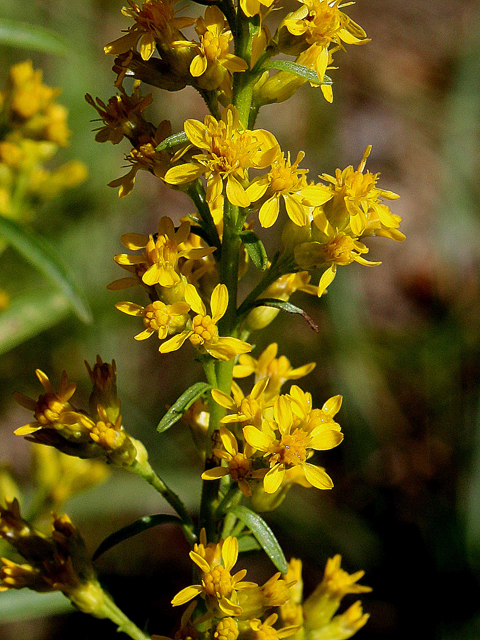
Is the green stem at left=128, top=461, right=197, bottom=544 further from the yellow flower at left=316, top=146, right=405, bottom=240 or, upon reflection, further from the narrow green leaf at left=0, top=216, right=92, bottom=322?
the yellow flower at left=316, top=146, right=405, bottom=240

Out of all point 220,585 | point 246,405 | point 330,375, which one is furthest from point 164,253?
point 330,375

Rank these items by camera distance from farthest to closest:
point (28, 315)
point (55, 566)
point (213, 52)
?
point (28, 315) → point (55, 566) → point (213, 52)

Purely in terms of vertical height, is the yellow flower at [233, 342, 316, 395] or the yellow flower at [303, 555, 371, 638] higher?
the yellow flower at [233, 342, 316, 395]

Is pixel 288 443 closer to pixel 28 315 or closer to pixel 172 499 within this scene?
pixel 172 499

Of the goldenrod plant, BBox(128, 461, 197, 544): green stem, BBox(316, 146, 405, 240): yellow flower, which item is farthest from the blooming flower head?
BBox(128, 461, 197, 544): green stem

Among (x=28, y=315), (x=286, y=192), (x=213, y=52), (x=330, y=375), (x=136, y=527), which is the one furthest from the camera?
(x=330, y=375)

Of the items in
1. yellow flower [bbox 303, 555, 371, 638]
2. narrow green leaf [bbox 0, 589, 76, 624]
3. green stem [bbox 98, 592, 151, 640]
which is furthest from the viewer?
narrow green leaf [bbox 0, 589, 76, 624]

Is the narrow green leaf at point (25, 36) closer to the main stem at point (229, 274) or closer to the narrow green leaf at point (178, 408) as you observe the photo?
the main stem at point (229, 274)
